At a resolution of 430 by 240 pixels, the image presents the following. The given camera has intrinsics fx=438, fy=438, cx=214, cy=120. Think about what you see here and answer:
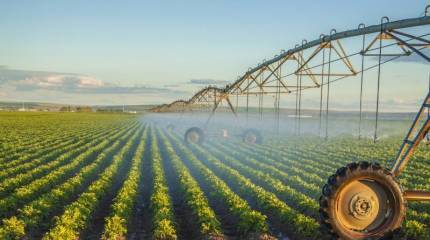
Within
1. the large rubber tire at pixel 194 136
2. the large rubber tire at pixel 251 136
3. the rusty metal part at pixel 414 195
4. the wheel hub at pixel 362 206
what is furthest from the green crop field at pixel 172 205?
the large rubber tire at pixel 251 136

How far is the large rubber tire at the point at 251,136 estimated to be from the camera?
101 feet

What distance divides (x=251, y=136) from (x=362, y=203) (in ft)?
78.3

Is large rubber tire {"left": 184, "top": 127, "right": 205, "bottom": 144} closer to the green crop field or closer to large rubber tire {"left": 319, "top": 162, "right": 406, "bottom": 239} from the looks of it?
the green crop field

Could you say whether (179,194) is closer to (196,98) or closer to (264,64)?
(264,64)

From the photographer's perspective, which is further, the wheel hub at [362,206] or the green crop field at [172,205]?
the green crop field at [172,205]

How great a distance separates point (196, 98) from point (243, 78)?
18.6 metres

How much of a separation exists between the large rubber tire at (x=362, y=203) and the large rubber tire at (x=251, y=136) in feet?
77.4

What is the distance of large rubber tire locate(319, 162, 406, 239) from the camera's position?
6.92m

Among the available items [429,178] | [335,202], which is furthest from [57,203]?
[429,178]

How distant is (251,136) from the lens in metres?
31.0

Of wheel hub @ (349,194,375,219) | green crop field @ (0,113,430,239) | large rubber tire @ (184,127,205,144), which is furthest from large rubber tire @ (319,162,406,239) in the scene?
large rubber tire @ (184,127,205,144)

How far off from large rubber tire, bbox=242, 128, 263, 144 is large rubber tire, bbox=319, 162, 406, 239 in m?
23.6

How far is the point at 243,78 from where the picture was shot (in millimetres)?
28312

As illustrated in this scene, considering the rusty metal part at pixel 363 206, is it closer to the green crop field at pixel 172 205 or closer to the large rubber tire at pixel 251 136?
the green crop field at pixel 172 205
